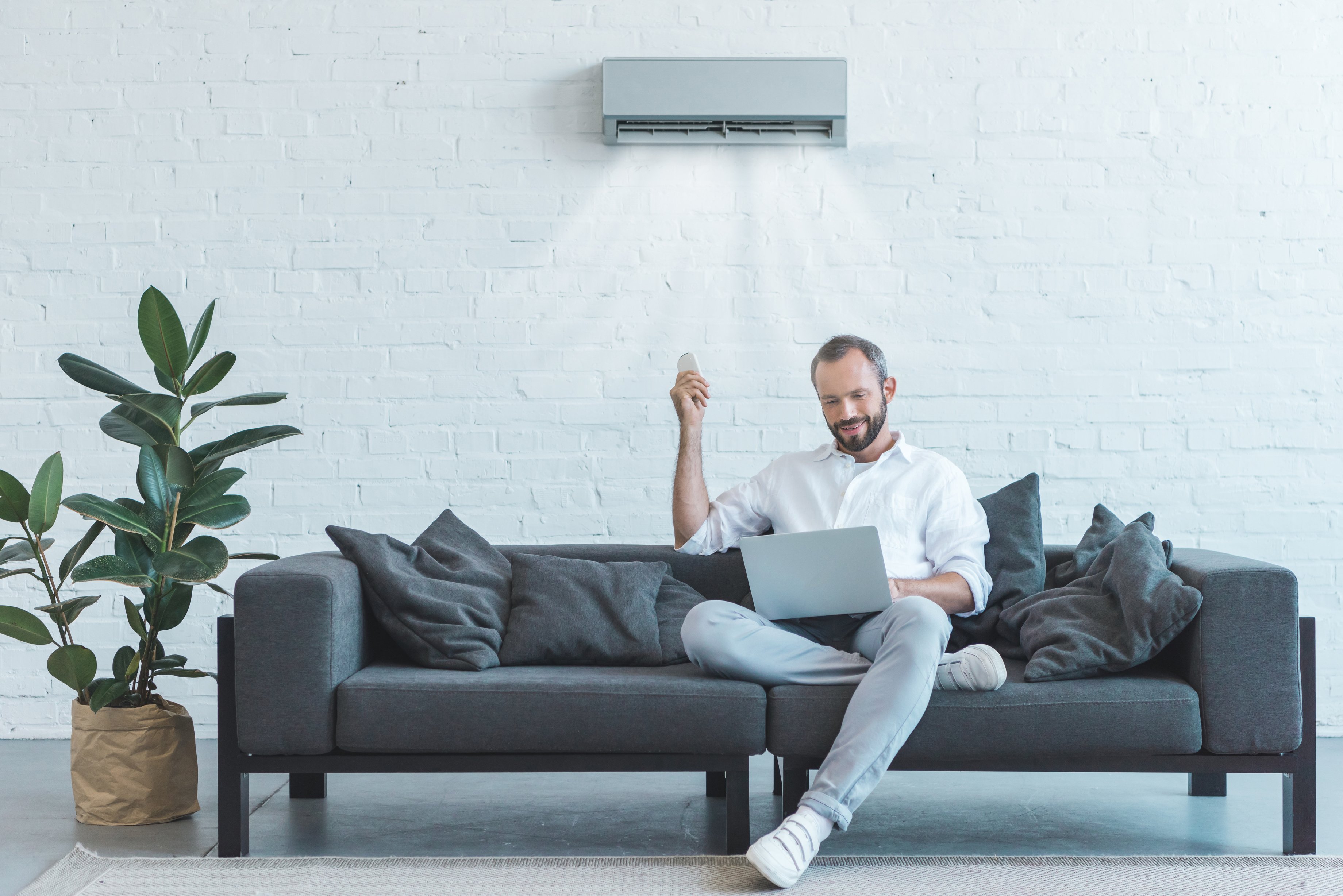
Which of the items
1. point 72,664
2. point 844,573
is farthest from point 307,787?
point 844,573

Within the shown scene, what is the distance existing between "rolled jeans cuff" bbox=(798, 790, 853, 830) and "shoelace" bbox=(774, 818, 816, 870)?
0.04m

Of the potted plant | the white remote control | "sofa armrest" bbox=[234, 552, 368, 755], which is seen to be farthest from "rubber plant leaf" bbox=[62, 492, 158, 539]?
the white remote control

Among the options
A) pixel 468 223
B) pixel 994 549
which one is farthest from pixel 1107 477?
pixel 468 223

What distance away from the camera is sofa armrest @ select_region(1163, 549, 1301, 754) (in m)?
2.18

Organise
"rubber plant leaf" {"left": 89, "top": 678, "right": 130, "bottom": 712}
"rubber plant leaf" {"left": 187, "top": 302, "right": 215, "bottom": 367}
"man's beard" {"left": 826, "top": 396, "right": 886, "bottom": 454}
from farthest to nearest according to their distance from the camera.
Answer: "man's beard" {"left": 826, "top": 396, "right": 886, "bottom": 454}, "rubber plant leaf" {"left": 187, "top": 302, "right": 215, "bottom": 367}, "rubber plant leaf" {"left": 89, "top": 678, "right": 130, "bottom": 712}

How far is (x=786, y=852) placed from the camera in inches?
77.4

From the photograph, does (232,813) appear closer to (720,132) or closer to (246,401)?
(246,401)

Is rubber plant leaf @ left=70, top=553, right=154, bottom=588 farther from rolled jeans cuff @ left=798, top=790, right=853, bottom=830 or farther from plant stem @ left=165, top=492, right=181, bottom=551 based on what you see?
rolled jeans cuff @ left=798, top=790, right=853, bottom=830

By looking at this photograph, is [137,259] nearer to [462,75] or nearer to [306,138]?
[306,138]

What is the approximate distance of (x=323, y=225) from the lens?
3406 millimetres

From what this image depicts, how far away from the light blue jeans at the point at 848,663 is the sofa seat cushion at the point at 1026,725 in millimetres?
64

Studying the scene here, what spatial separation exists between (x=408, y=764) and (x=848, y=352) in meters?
1.34

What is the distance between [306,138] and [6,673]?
1.87 m

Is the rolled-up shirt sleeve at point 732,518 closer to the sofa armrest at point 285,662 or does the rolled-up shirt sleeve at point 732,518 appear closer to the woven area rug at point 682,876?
the woven area rug at point 682,876
